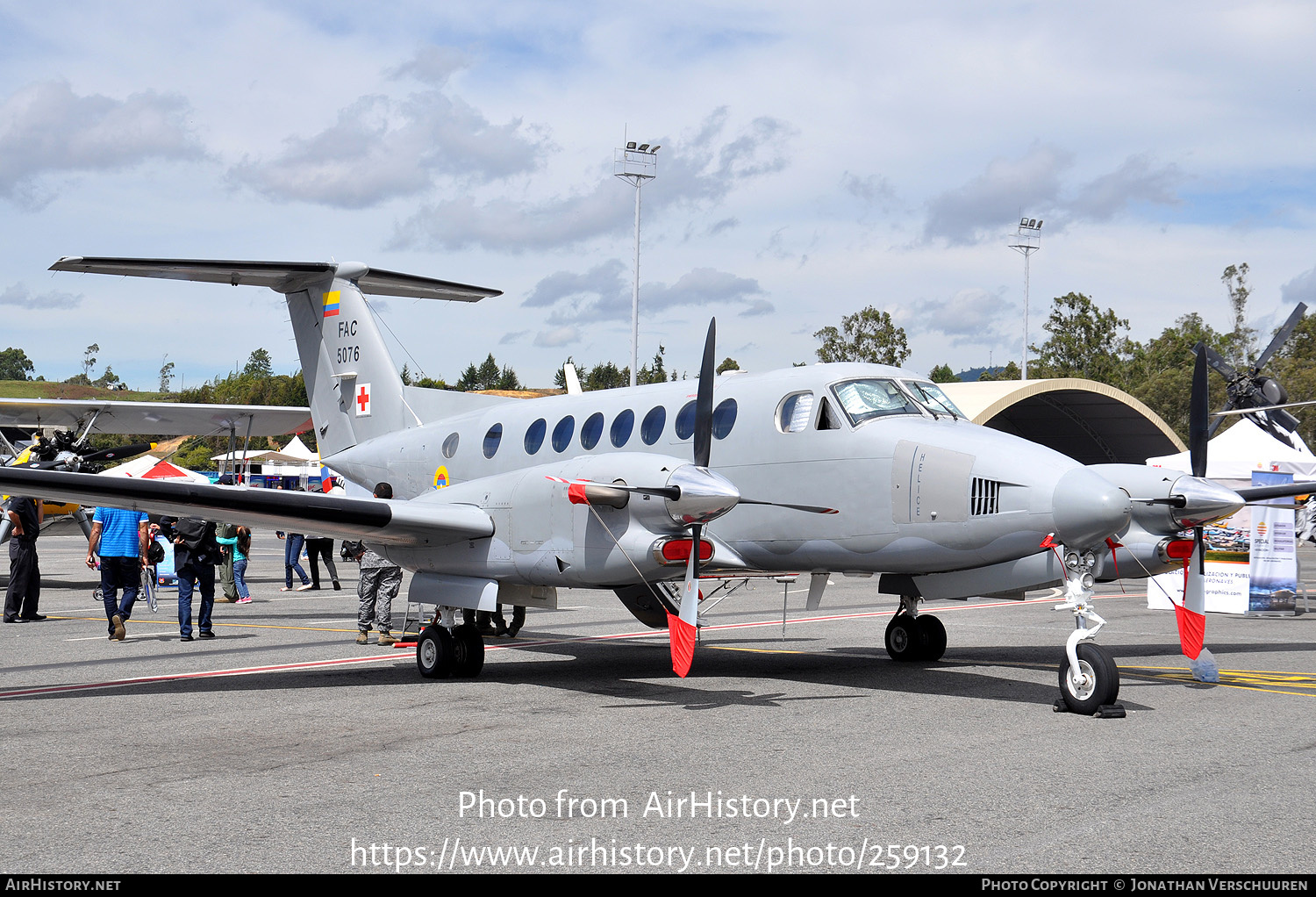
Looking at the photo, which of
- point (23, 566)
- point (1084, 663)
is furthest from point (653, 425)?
point (23, 566)

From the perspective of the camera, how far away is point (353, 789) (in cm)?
653

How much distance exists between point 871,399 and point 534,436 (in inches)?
168

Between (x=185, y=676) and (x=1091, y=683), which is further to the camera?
(x=185, y=676)

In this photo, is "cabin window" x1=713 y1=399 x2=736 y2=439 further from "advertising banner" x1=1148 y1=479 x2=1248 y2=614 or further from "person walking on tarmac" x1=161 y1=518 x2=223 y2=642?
"advertising banner" x1=1148 y1=479 x2=1248 y2=614

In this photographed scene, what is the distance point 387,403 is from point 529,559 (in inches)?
243

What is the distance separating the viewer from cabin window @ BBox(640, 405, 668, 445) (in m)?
12.1

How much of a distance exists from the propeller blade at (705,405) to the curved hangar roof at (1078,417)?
29714 mm

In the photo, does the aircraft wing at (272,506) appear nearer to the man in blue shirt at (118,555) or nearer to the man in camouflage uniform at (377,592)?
the man in camouflage uniform at (377,592)

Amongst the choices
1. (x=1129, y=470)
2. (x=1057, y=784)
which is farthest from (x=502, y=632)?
(x=1057, y=784)

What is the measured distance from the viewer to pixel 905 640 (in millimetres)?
12609

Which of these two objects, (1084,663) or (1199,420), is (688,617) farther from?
(1199,420)

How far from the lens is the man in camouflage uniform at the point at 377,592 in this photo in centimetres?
1437
